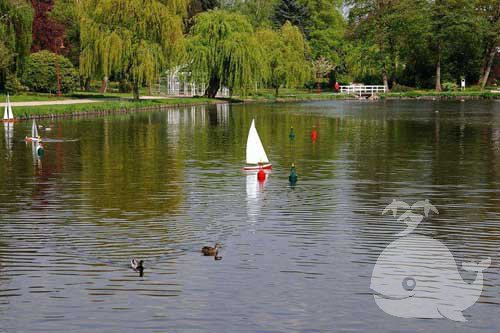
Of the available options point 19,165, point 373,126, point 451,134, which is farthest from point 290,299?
point 373,126

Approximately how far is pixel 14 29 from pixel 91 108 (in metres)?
10.6

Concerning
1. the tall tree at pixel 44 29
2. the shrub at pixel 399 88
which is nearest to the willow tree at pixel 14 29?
the tall tree at pixel 44 29

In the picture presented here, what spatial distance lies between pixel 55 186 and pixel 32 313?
1670 centimetres

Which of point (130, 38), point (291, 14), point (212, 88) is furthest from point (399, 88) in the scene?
point (130, 38)

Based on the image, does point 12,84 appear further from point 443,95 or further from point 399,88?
point 399,88

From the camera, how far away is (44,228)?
23875 millimetres

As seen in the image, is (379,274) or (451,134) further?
(451,134)

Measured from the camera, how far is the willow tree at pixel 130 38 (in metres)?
79.7

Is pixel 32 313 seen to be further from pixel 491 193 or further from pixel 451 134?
pixel 451 134

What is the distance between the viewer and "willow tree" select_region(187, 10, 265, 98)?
94062 millimetres

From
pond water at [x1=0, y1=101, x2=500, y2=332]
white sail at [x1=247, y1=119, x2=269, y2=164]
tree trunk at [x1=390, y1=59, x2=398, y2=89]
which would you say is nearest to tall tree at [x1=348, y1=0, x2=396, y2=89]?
tree trunk at [x1=390, y1=59, x2=398, y2=89]

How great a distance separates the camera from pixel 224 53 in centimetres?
9450

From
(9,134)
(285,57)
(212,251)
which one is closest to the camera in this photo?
(212,251)

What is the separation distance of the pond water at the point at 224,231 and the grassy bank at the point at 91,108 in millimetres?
20385
